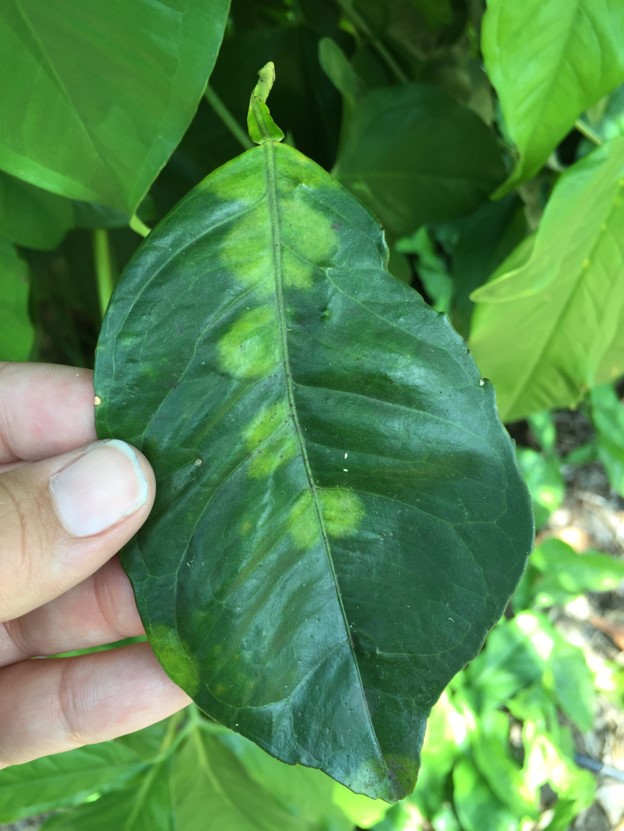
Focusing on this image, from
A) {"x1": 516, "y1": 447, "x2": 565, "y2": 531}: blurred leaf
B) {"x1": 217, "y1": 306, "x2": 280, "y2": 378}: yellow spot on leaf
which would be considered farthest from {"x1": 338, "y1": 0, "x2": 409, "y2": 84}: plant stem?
{"x1": 516, "y1": 447, "x2": 565, "y2": 531}: blurred leaf

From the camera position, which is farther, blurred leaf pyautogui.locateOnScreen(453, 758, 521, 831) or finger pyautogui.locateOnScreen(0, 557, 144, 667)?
blurred leaf pyautogui.locateOnScreen(453, 758, 521, 831)

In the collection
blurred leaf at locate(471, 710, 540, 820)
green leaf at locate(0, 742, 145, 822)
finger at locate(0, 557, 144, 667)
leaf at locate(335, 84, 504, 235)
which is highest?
leaf at locate(335, 84, 504, 235)

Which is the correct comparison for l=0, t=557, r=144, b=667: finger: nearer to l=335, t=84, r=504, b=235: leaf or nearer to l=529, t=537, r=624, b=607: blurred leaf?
l=335, t=84, r=504, b=235: leaf

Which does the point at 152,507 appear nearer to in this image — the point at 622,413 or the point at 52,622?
the point at 52,622

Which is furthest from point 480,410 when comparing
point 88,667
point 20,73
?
point 88,667

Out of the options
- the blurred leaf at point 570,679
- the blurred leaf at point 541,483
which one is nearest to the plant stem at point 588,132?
the blurred leaf at point 541,483

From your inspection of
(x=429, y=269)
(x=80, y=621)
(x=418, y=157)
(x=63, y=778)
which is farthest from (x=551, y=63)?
(x=63, y=778)
